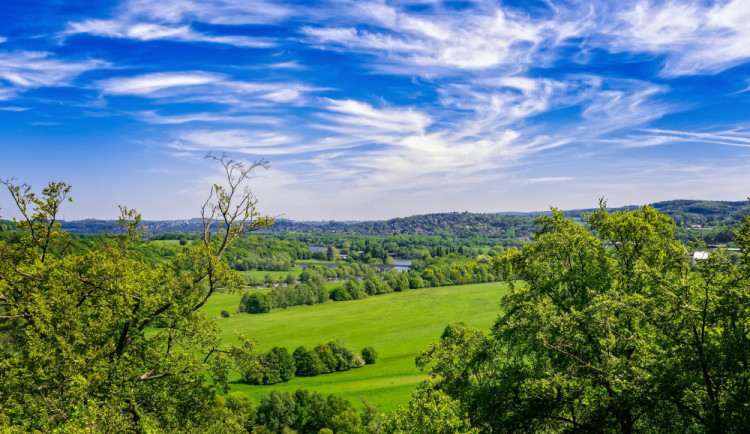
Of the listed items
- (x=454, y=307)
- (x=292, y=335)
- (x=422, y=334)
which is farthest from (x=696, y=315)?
(x=454, y=307)

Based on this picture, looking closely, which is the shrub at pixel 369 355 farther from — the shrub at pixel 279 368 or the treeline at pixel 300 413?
the treeline at pixel 300 413

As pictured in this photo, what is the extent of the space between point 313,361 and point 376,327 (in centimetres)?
2752

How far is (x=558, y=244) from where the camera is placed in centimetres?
1662

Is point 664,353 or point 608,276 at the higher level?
point 608,276

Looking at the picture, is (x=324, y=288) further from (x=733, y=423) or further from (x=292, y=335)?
(x=733, y=423)

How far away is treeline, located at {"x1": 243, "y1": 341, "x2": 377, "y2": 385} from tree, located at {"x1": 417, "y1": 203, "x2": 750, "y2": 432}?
121ft

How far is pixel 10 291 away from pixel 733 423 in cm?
2206

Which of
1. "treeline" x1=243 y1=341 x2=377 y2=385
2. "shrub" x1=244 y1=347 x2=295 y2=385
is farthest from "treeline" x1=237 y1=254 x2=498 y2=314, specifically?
"shrub" x1=244 y1=347 x2=295 y2=385

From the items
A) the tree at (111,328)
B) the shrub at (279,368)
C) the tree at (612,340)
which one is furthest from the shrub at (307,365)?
the tree at (111,328)

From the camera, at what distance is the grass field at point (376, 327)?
49.3 metres

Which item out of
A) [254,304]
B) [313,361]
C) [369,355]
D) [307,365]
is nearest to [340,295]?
[254,304]

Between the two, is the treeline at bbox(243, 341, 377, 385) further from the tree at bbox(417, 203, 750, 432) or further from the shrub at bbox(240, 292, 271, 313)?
the shrub at bbox(240, 292, 271, 313)

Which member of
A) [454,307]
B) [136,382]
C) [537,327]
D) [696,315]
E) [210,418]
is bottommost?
[454,307]

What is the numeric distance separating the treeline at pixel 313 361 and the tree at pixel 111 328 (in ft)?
121
